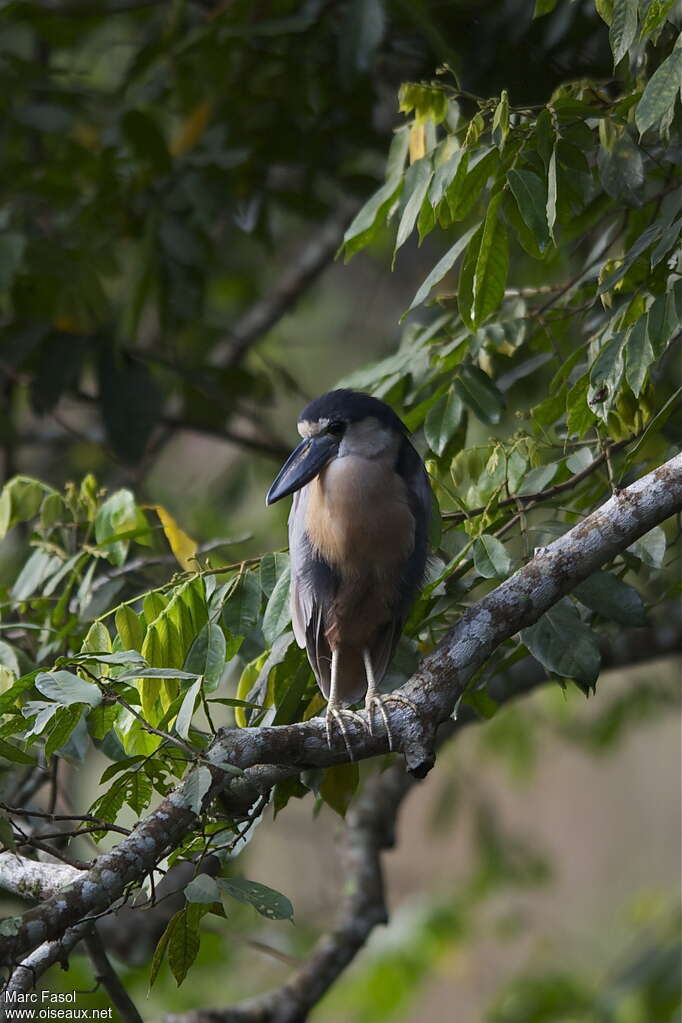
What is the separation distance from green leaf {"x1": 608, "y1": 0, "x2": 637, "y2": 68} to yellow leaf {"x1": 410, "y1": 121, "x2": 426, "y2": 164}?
39cm

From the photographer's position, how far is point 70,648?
2186 mm

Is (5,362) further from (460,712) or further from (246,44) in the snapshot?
(460,712)

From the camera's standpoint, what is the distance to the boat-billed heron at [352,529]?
200cm

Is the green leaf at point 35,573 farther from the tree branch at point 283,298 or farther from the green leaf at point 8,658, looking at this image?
the tree branch at point 283,298

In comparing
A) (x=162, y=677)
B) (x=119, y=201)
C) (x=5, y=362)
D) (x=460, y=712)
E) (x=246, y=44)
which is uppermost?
(x=246, y=44)

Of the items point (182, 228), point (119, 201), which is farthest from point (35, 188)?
point (182, 228)

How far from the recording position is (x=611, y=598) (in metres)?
1.84

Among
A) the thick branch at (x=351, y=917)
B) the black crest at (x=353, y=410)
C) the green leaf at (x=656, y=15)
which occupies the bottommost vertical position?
the thick branch at (x=351, y=917)

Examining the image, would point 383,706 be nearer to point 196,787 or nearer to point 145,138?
point 196,787

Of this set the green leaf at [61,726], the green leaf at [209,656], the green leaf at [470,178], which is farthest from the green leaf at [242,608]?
the green leaf at [470,178]

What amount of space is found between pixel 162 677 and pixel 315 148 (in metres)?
2.09

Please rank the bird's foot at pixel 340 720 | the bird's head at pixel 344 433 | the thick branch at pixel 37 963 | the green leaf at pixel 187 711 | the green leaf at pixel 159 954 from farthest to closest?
the bird's head at pixel 344 433, the bird's foot at pixel 340 720, the green leaf at pixel 187 711, the green leaf at pixel 159 954, the thick branch at pixel 37 963

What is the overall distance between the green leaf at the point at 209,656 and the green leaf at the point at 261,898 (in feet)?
1.02

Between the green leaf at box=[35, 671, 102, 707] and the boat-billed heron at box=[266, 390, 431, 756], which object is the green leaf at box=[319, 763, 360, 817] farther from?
the green leaf at box=[35, 671, 102, 707]
